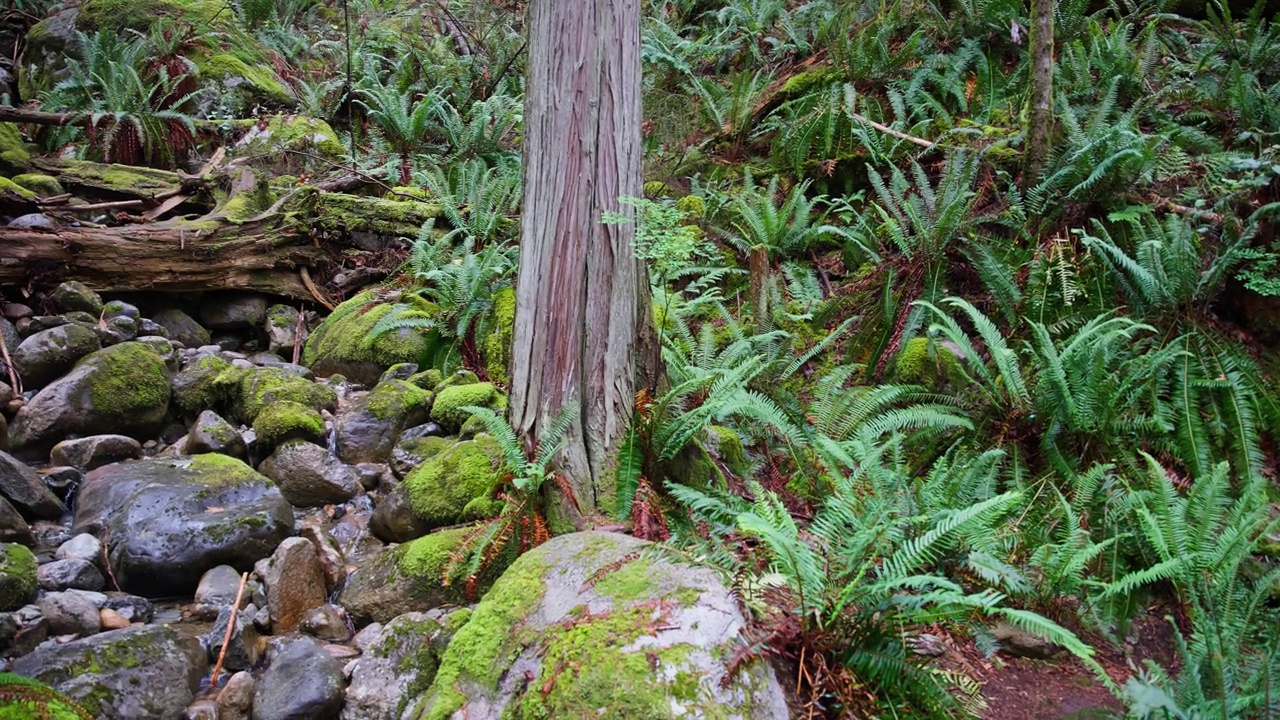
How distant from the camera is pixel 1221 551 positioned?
2.83 metres

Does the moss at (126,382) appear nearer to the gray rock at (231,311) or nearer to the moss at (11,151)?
the gray rock at (231,311)

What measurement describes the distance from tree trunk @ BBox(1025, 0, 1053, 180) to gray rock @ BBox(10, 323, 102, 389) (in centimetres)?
684

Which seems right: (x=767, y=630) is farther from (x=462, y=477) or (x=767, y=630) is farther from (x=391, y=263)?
(x=391, y=263)

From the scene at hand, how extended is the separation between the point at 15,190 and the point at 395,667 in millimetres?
5400

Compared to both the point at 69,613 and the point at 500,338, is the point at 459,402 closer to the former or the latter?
the point at 500,338

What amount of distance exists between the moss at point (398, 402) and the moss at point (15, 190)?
3383 mm

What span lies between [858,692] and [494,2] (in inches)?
550

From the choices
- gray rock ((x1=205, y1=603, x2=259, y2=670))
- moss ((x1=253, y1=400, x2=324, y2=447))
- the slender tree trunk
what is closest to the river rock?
gray rock ((x1=205, y1=603, x2=259, y2=670))

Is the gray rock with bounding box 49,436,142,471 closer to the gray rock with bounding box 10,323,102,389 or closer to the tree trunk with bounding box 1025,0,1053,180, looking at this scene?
the gray rock with bounding box 10,323,102,389

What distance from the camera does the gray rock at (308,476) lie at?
166 inches

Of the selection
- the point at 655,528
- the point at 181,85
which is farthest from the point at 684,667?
the point at 181,85

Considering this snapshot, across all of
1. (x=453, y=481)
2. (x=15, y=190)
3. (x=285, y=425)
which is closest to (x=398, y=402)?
(x=285, y=425)

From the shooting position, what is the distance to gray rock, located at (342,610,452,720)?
107 inches

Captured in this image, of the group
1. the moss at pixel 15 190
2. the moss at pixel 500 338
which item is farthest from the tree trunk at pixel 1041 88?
the moss at pixel 15 190
